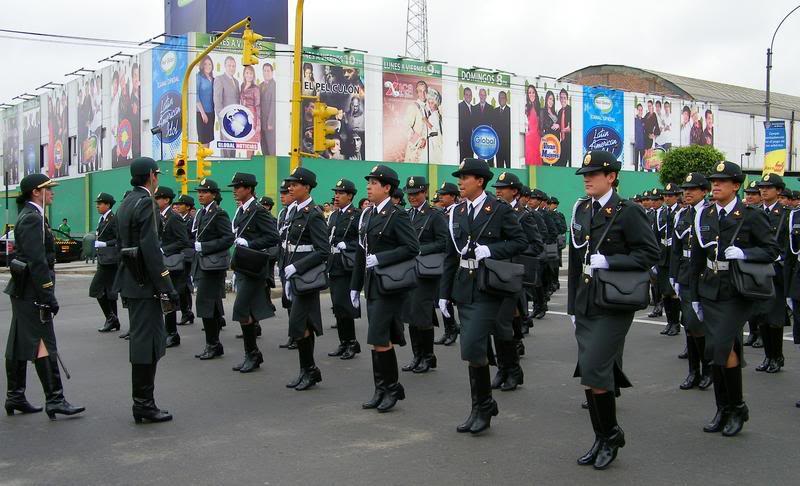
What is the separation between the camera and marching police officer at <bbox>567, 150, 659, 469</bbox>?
17.9 ft

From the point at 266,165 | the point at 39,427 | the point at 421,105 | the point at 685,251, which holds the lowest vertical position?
the point at 39,427

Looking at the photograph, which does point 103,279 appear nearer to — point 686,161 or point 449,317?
point 449,317

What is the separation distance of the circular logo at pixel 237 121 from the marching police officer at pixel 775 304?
32.7m

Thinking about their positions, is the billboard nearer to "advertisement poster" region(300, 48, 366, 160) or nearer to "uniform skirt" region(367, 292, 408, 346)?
"advertisement poster" region(300, 48, 366, 160)

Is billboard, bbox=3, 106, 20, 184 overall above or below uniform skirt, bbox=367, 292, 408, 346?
above

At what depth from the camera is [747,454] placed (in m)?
5.72

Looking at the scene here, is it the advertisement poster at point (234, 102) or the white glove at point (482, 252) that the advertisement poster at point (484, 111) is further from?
the white glove at point (482, 252)

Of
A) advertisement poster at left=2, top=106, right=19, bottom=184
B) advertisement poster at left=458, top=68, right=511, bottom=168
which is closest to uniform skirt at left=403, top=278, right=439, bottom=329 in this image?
advertisement poster at left=458, top=68, right=511, bottom=168

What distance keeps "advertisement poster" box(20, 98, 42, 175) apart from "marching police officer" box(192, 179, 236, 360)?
51.2 meters

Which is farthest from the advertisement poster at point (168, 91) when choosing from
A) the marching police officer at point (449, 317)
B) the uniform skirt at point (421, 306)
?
the uniform skirt at point (421, 306)

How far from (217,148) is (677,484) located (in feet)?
120

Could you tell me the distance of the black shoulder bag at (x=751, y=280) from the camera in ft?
20.4

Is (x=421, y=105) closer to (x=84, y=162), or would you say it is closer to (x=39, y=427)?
(x=84, y=162)

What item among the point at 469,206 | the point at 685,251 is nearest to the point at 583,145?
the point at 685,251
